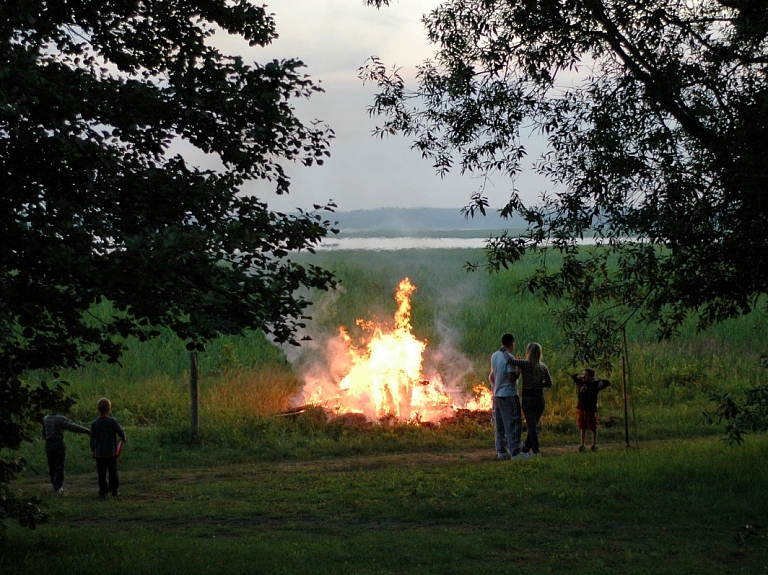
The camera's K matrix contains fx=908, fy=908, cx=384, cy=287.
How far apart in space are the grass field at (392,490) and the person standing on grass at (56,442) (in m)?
0.33

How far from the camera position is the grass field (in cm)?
877

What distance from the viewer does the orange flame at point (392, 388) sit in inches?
778

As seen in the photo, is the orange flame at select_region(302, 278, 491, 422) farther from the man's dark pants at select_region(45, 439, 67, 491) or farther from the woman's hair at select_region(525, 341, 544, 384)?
the man's dark pants at select_region(45, 439, 67, 491)

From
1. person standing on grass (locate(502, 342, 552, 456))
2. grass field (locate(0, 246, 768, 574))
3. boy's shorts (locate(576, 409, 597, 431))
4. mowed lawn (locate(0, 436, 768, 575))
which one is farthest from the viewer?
boy's shorts (locate(576, 409, 597, 431))

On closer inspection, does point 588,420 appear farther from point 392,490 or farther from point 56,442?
point 56,442

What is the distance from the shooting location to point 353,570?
326 inches

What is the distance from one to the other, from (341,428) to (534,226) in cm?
860

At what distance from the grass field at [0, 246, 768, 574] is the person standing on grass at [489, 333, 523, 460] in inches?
24.2

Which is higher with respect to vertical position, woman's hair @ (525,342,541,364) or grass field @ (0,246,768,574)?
woman's hair @ (525,342,541,364)

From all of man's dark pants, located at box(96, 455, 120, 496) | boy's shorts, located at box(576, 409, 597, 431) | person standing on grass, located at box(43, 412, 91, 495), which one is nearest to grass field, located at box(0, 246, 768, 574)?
man's dark pants, located at box(96, 455, 120, 496)

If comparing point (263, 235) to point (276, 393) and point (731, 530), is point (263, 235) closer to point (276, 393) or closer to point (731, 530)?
point (731, 530)

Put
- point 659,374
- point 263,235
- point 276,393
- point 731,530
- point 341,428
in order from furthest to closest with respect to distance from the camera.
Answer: point 659,374 → point 276,393 → point 341,428 → point 731,530 → point 263,235

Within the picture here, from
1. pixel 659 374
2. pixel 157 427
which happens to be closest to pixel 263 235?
pixel 157 427

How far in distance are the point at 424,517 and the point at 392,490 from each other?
1590mm
